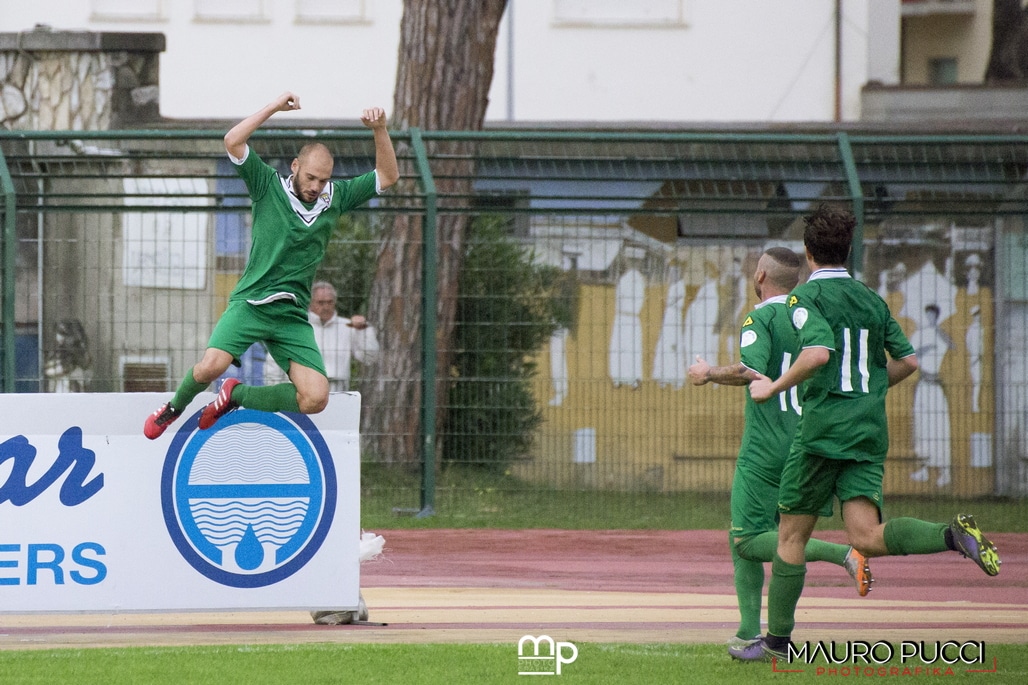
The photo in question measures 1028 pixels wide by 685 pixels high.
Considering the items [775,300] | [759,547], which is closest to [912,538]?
[759,547]

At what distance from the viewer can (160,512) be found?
21.2 ft

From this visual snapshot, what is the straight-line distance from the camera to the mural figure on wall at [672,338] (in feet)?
37.1

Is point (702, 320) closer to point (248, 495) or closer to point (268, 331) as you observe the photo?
point (268, 331)

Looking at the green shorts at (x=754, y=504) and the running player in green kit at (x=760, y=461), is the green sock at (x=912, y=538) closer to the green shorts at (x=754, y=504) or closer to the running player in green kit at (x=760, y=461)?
the running player in green kit at (x=760, y=461)

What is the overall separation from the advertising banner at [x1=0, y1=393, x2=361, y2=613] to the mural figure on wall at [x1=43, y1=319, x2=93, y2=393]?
479 centimetres

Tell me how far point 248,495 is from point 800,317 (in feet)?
8.75

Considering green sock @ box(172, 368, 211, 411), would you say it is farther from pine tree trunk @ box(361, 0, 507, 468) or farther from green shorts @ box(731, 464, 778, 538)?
pine tree trunk @ box(361, 0, 507, 468)

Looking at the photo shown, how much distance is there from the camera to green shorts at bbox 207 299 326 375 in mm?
7461

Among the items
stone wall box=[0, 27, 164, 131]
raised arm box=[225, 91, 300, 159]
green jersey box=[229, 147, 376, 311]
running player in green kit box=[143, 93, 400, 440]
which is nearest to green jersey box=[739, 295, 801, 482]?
running player in green kit box=[143, 93, 400, 440]

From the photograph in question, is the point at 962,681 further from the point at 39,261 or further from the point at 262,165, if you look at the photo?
the point at 39,261

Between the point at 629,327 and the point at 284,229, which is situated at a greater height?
the point at 284,229

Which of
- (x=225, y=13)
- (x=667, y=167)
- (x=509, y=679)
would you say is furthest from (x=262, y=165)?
(x=225, y=13)

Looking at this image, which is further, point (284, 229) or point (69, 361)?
point (69, 361)

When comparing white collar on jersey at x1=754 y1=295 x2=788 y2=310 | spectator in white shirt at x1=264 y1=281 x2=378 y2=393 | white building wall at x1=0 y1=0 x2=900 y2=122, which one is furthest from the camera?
white building wall at x1=0 y1=0 x2=900 y2=122
